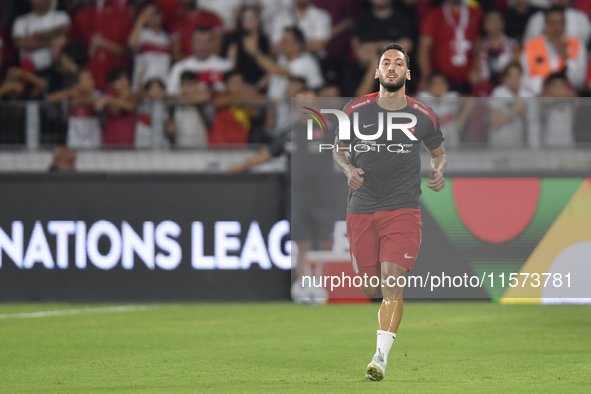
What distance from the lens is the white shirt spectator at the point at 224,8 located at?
13.3 m

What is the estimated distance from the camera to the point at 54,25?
13094 millimetres

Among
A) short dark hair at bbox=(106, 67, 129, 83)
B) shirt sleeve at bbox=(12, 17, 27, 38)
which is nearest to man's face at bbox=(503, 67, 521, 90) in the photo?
short dark hair at bbox=(106, 67, 129, 83)

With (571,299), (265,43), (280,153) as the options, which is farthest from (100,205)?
(571,299)

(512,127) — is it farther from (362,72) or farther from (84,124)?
(84,124)

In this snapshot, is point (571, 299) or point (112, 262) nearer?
point (571, 299)

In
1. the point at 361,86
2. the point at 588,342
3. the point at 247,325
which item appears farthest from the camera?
the point at 361,86

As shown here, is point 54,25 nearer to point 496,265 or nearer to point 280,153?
point 280,153

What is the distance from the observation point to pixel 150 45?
12875 mm

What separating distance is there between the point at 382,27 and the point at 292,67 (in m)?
1.32

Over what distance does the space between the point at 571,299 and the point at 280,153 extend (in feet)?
12.5

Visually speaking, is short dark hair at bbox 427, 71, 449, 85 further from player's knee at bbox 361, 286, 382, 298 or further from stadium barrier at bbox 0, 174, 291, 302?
player's knee at bbox 361, 286, 382, 298

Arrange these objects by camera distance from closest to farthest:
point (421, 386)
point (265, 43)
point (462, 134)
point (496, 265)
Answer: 1. point (421, 386)
2. point (496, 265)
3. point (462, 134)
4. point (265, 43)

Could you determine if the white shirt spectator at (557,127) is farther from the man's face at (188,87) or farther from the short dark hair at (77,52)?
the short dark hair at (77,52)

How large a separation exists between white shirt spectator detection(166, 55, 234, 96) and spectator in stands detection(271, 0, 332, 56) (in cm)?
81
